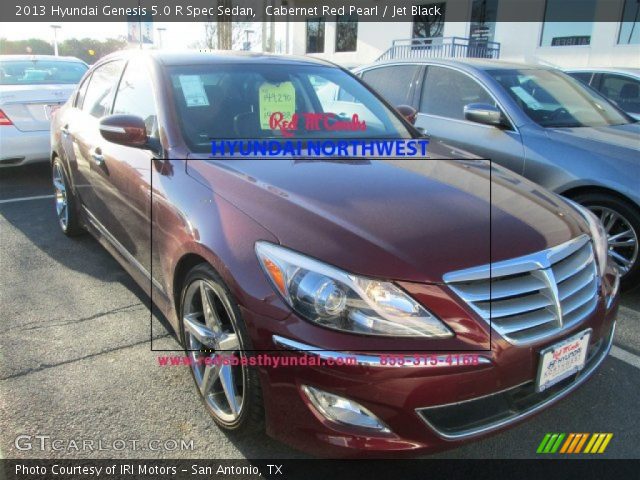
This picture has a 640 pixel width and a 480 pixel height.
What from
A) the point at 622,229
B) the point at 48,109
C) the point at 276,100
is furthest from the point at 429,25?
the point at 276,100

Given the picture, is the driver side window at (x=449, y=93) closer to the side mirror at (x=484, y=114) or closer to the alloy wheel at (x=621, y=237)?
the side mirror at (x=484, y=114)

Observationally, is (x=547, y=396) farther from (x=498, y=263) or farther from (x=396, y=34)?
(x=396, y=34)

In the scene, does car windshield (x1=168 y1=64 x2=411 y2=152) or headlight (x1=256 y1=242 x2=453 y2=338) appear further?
car windshield (x1=168 y1=64 x2=411 y2=152)

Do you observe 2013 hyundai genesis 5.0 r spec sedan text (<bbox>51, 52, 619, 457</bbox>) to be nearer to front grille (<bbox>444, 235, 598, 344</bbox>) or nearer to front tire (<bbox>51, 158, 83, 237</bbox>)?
front grille (<bbox>444, 235, 598, 344</bbox>)

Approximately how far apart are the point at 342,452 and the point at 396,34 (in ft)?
62.4

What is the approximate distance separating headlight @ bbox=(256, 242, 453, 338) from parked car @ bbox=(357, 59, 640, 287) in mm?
2430

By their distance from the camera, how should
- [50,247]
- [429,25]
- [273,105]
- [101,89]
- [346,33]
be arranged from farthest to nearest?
[346,33] < [429,25] < [50,247] < [101,89] < [273,105]

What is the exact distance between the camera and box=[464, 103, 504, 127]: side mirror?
13.1 ft

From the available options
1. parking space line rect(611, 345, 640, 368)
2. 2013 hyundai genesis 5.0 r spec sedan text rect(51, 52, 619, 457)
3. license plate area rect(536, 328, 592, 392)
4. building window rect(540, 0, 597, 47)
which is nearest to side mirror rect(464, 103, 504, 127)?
2013 hyundai genesis 5.0 r spec sedan text rect(51, 52, 619, 457)

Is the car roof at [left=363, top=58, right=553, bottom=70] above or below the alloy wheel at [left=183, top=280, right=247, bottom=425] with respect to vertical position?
above

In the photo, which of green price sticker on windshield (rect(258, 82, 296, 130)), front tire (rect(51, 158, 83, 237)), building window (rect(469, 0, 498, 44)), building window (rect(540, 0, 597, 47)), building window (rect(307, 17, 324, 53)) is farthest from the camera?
building window (rect(307, 17, 324, 53))

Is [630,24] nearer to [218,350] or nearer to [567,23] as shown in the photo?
[567,23]

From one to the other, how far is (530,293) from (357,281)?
66 centimetres

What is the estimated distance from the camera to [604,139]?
11.9ft
